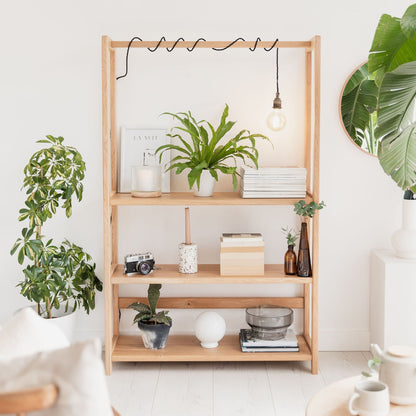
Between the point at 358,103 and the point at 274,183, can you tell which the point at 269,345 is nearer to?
the point at 274,183

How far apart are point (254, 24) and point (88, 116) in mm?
1009

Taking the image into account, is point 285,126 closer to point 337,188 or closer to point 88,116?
point 337,188

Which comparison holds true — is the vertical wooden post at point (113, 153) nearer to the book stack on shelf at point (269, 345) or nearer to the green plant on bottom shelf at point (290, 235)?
the book stack on shelf at point (269, 345)

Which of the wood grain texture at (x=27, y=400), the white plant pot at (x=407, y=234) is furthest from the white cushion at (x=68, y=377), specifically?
the white plant pot at (x=407, y=234)

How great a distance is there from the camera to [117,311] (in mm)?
3617

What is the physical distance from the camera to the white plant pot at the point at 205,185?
3.27 metres

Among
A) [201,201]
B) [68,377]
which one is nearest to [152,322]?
[201,201]

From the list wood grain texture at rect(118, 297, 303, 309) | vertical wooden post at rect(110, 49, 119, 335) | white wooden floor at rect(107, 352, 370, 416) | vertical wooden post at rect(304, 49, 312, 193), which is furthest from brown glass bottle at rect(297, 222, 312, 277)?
vertical wooden post at rect(110, 49, 119, 335)

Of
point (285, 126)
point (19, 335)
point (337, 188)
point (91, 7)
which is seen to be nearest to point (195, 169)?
point (285, 126)

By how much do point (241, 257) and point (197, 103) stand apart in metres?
0.87

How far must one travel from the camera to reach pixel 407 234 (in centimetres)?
333

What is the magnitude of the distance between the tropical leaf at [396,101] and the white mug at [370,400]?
1493 millimetres

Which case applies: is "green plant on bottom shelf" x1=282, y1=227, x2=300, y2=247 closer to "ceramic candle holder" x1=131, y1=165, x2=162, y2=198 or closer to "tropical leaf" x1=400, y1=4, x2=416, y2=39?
"ceramic candle holder" x1=131, y1=165, x2=162, y2=198

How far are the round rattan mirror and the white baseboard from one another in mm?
1002
